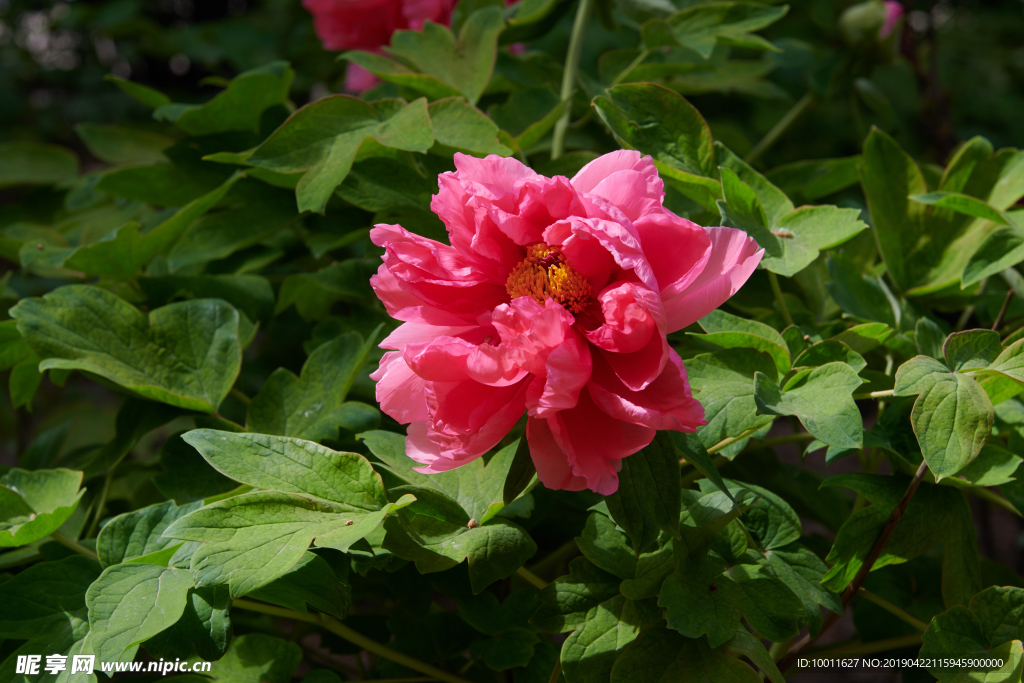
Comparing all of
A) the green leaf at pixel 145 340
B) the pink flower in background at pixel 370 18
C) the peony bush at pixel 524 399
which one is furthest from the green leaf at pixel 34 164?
the green leaf at pixel 145 340

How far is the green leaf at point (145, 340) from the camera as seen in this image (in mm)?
634

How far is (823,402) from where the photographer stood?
0.48 metres

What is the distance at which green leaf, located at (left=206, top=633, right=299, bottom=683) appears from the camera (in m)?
0.59

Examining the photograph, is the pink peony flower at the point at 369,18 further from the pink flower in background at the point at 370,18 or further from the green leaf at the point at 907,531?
the green leaf at the point at 907,531

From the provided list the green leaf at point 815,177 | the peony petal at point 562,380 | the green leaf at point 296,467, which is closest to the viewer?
the peony petal at point 562,380

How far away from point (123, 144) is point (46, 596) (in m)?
0.74

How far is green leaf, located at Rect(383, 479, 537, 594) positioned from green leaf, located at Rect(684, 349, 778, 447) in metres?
0.14

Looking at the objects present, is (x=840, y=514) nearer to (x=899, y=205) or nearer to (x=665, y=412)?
(x=899, y=205)

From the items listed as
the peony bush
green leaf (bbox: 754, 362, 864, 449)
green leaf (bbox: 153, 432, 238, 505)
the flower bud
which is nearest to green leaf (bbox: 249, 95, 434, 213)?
the peony bush

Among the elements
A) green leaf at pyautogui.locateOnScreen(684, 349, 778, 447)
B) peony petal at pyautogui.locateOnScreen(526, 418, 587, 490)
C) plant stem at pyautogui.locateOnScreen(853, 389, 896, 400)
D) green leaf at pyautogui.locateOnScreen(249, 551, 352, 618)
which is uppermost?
peony petal at pyautogui.locateOnScreen(526, 418, 587, 490)

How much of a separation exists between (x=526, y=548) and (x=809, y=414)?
20cm

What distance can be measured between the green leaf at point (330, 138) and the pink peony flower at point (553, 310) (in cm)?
21

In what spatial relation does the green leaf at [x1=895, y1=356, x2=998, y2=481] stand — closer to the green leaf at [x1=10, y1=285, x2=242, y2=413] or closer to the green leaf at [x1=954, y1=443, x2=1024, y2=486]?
the green leaf at [x1=954, y1=443, x2=1024, y2=486]

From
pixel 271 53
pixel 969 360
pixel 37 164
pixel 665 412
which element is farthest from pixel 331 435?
pixel 271 53
